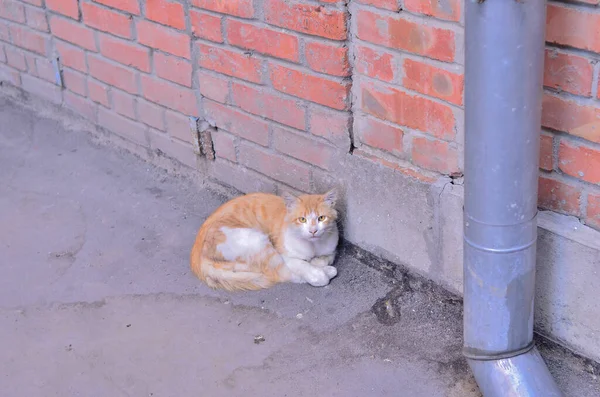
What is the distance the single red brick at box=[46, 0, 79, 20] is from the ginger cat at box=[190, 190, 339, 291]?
148cm

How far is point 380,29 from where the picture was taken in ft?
7.75

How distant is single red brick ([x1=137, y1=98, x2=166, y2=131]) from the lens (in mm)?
→ 3448

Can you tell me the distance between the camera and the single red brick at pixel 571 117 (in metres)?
1.97

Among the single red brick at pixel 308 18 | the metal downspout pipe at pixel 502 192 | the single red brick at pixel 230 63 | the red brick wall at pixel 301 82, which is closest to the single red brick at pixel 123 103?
the red brick wall at pixel 301 82

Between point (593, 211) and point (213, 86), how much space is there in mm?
1641

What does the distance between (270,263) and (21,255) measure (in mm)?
1041

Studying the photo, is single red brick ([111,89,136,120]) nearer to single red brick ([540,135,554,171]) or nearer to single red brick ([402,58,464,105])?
single red brick ([402,58,464,105])

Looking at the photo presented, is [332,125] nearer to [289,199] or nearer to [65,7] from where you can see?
[289,199]

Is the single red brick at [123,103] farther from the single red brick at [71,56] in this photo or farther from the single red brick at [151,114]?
the single red brick at [71,56]

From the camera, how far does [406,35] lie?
2.29 m

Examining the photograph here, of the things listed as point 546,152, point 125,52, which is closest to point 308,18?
point 546,152

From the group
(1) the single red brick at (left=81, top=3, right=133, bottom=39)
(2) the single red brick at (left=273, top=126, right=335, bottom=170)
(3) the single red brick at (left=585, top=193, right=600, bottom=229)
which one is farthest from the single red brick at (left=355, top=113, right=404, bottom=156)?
(1) the single red brick at (left=81, top=3, right=133, bottom=39)

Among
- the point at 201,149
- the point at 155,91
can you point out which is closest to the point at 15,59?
the point at 155,91

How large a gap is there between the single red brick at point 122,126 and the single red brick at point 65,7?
0.48 m
